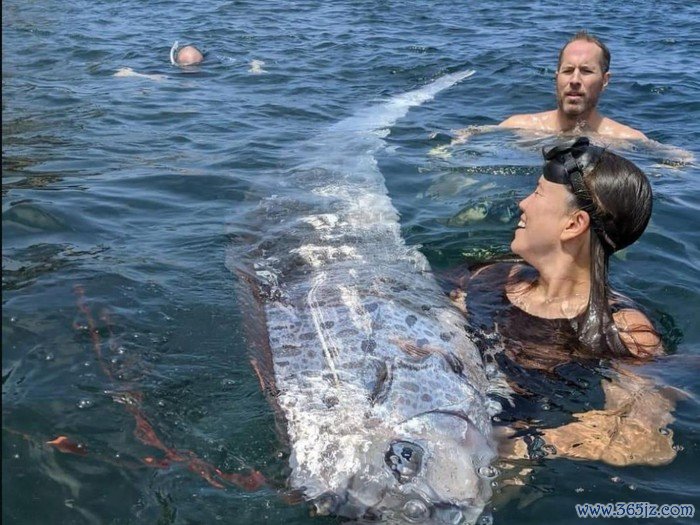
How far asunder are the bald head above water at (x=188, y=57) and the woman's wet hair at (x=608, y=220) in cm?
801

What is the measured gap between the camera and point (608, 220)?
3527mm

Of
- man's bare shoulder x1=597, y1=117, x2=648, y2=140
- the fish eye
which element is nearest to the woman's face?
the fish eye

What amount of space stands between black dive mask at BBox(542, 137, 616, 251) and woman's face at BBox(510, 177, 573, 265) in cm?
6

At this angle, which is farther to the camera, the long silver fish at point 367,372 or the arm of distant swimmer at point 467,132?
the arm of distant swimmer at point 467,132

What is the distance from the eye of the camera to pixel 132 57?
1107 centimetres

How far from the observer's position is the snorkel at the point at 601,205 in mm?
3486

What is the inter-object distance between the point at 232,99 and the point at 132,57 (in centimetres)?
276

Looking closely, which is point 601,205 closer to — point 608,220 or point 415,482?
point 608,220

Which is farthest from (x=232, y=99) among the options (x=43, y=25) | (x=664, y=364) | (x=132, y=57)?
(x=664, y=364)

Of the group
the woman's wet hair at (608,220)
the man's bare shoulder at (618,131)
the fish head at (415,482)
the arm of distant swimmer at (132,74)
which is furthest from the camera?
the arm of distant swimmer at (132,74)

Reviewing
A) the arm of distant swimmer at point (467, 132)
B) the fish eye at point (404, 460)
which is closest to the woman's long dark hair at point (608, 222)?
the fish eye at point (404, 460)

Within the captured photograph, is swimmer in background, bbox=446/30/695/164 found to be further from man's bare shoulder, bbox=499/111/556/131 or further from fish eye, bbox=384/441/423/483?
fish eye, bbox=384/441/423/483

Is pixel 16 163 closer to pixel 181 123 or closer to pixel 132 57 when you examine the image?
pixel 181 123

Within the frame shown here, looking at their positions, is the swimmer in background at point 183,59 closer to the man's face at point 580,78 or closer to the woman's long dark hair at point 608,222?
the man's face at point 580,78
